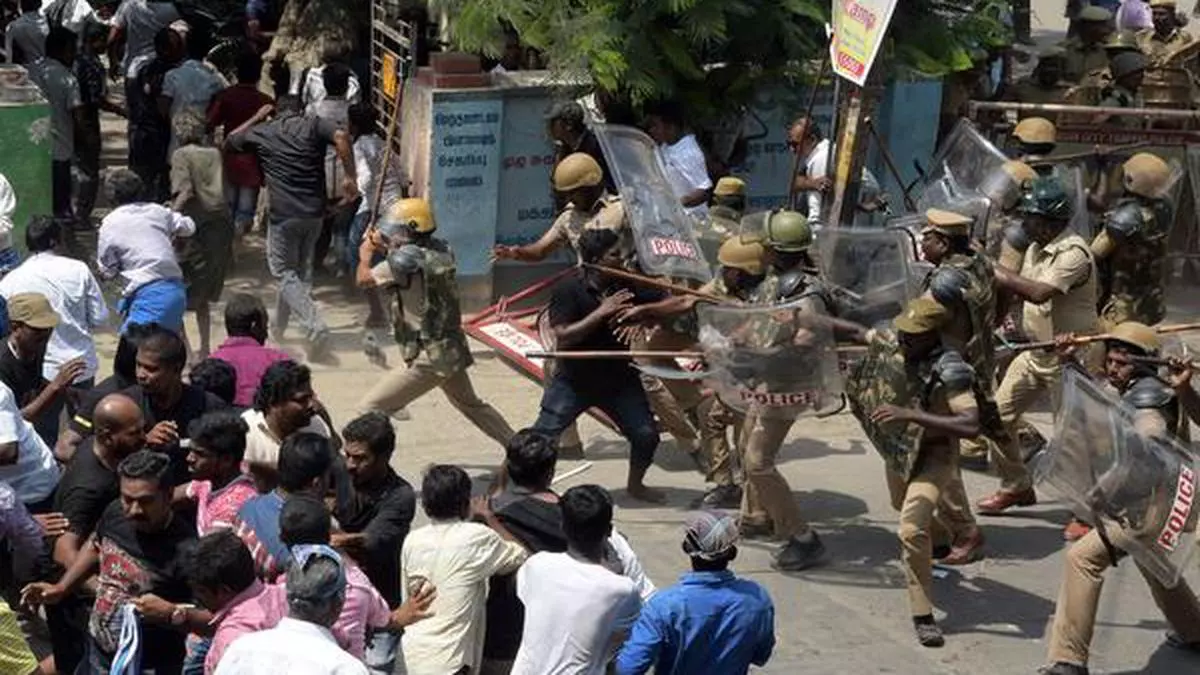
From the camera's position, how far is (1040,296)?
35.9ft

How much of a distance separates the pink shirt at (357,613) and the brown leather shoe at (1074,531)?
13.1ft

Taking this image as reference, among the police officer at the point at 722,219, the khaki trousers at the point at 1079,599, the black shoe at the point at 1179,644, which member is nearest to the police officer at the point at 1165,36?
the police officer at the point at 722,219

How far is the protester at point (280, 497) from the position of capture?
7.07 metres

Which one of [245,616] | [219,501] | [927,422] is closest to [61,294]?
[219,501]

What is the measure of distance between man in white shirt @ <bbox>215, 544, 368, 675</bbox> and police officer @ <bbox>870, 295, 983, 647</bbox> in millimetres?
3629

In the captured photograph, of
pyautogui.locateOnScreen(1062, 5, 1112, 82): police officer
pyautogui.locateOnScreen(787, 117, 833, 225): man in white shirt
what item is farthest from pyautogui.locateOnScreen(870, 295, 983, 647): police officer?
pyautogui.locateOnScreen(1062, 5, 1112, 82): police officer

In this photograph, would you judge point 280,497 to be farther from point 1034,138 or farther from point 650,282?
point 1034,138

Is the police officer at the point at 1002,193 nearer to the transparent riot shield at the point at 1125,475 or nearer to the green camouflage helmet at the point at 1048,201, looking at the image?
the green camouflage helmet at the point at 1048,201

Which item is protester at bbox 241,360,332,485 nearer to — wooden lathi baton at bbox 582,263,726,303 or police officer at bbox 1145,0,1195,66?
wooden lathi baton at bbox 582,263,726,303

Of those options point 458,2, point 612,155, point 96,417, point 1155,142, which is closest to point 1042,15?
point 1155,142

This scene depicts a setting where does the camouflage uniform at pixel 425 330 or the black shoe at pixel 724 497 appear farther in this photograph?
the black shoe at pixel 724 497

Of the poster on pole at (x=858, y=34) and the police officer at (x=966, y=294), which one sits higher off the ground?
the poster on pole at (x=858, y=34)

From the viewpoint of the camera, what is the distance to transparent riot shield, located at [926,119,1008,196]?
12.1 m

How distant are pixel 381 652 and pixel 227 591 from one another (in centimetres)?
62
